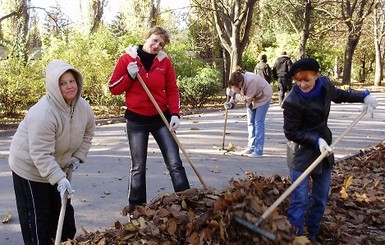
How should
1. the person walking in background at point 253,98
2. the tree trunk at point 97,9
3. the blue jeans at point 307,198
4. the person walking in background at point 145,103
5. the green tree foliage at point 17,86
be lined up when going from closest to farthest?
the blue jeans at point 307,198 → the person walking in background at point 145,103 → the person walking in background at point 253,98 → the green tree foliage at point 17,86 → the tree trunk at point 97,9

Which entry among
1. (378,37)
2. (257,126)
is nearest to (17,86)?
(257,126)

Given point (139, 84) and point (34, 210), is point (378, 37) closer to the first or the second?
point (139, 84)

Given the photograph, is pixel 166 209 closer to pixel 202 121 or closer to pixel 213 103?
pixel 202 121

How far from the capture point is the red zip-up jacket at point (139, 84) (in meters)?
4.13

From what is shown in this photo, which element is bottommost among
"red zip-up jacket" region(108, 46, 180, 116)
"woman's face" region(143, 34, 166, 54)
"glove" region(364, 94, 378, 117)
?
"glove" region(364, 94, 378, 117)

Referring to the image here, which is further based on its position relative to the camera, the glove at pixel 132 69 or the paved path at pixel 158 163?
the paved path at pixel 158 163

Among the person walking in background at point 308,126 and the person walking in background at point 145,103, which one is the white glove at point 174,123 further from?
the person walking in background at point 308,126

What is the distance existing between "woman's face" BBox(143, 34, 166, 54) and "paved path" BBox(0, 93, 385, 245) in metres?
1.71

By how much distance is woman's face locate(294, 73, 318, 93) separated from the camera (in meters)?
3.42

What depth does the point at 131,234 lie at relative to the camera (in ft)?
10.4

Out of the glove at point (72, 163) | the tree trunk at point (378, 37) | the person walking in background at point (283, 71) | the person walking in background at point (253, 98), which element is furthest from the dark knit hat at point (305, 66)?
the tree trunk at point (378, 37)

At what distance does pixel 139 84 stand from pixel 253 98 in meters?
3.36

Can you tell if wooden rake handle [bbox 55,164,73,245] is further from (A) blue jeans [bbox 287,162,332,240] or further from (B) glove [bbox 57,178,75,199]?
(A) blue jeans [bbox 287,162,332,240]

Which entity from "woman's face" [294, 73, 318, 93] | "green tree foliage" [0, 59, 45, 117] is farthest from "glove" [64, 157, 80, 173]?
"green tree foliage" [0, 59, 45, 117]
